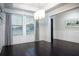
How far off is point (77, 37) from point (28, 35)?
3.02 m

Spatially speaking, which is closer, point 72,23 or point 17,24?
point 17,24

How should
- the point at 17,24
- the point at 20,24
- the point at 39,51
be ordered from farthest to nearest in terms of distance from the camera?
the point at 20,24
the point at 17,24
the point at 39,51

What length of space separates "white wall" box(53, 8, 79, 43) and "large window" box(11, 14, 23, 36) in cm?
311

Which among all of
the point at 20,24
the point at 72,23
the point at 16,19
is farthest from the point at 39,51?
the point at 72,23

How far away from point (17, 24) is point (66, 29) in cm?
340

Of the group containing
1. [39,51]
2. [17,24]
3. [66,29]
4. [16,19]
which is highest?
[16,19]

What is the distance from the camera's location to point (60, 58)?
6.44 feet

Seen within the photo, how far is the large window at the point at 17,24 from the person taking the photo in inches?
177

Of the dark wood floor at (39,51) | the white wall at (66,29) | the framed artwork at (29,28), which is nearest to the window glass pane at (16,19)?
the framed artwork at (29,28)

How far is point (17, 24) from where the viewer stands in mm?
4691

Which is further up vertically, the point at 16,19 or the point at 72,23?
the point at 16,19

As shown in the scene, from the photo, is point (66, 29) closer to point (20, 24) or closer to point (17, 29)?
point (20, 24)

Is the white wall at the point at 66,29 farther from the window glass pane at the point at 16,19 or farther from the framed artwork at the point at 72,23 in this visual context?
the window glass pane at the point at 16,19

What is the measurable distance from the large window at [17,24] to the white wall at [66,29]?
311cm
